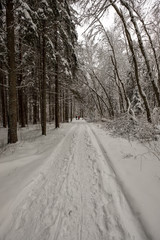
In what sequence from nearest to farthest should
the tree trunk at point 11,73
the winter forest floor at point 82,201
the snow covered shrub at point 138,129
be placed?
the winter forest floor at point 82,201
the snow covered shrub at point 138,129
the tree trunk at point 11,73

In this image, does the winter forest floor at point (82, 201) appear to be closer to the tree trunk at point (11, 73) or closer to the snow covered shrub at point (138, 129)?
the snow covered shrub at point (138, 129)

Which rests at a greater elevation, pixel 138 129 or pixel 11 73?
pixel 11 73

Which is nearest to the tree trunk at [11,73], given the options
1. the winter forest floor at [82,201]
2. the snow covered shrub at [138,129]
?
the winter forest floor at [82,201]

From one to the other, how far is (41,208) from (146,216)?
152cm

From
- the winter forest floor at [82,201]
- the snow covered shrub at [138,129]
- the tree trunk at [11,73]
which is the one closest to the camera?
the winter forest floor at [82,201]

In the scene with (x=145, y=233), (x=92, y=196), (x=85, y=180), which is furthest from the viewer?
(x=85, y=180)

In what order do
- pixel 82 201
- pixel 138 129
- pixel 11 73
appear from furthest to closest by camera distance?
pixel 138 129, pixel 11 73, pixel 82 201

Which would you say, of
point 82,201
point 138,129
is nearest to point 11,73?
point 82,201

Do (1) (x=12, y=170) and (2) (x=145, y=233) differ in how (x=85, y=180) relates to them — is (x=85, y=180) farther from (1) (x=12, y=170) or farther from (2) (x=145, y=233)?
(1) (x=12, y=170)

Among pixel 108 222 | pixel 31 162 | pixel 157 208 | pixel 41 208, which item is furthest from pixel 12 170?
pixel 157 208

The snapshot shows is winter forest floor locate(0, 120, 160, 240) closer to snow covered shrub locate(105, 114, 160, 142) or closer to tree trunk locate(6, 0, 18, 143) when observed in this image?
snow covered shrub locate(105, 114, 160, 142)

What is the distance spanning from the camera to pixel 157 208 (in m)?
1.45

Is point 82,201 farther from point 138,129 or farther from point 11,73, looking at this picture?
point 11,73

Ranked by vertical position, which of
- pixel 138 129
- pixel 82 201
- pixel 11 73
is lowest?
pixel 82 201
